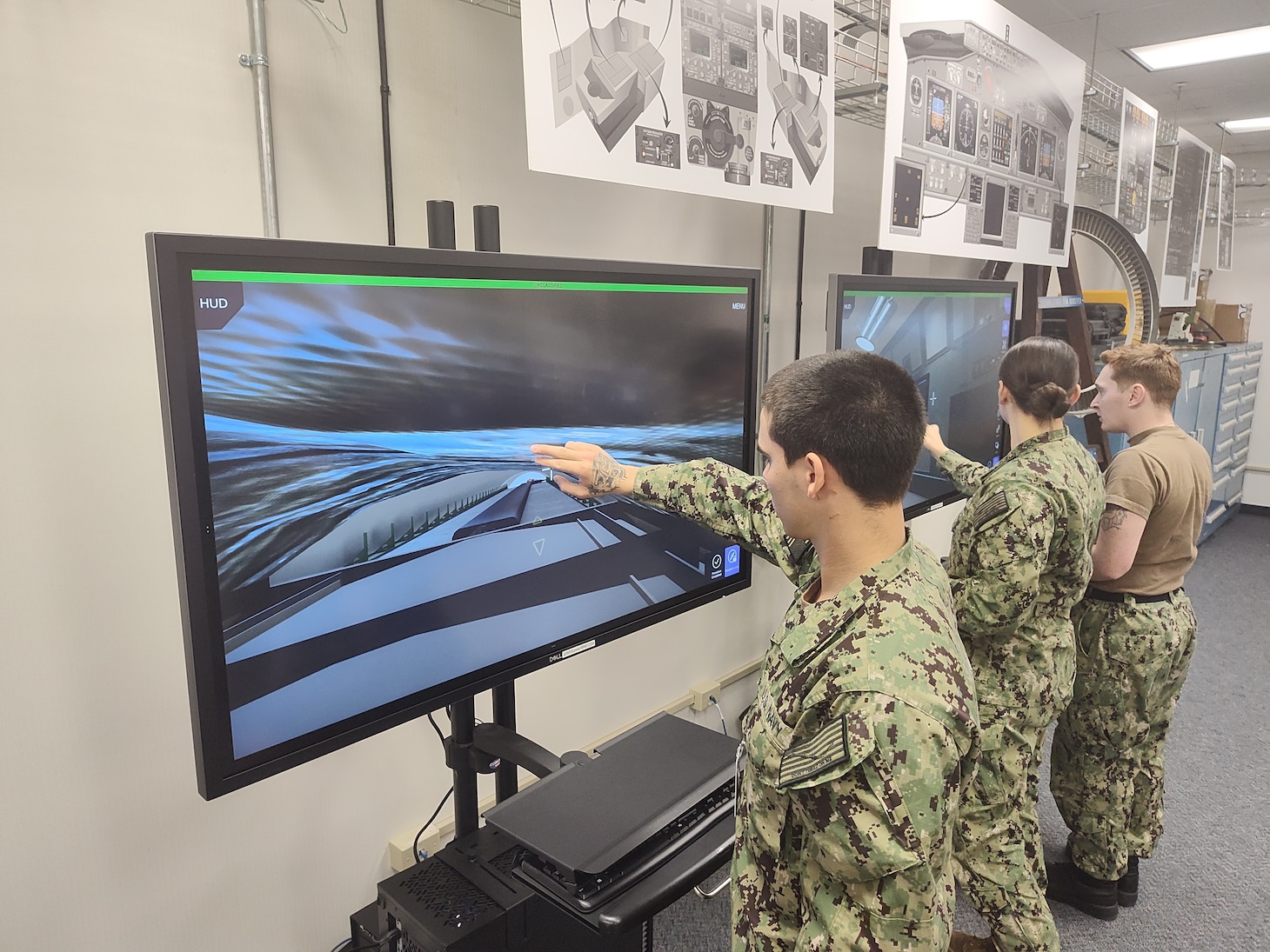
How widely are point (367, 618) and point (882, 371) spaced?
752 mm

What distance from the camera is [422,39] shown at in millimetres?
1589

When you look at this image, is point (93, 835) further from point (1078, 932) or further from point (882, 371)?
point (1078, 932)

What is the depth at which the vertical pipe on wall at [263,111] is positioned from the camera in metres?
1.34

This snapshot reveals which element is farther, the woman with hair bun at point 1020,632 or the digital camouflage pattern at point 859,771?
the woman with hair bun at point 1020,632

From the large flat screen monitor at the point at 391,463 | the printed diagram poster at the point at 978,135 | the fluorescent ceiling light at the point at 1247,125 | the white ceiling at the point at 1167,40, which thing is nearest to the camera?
the large flat screen monitor at the point at 391,463

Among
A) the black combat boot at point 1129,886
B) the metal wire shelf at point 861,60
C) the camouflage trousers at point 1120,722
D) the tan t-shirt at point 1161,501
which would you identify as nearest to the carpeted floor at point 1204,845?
the black combat boot at point 1129,886

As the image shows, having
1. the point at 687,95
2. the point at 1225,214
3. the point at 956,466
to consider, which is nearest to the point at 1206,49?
the point at 1225,214

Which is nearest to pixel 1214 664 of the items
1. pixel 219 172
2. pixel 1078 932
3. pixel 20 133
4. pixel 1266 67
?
pixel 1078 932

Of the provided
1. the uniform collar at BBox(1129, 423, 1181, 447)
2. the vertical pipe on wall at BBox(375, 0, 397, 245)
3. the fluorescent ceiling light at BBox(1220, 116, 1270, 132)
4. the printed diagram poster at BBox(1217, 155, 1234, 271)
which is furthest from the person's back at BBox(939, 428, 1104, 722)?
the fluorescent ceiling light at BBox(1220, 116, 1270, 132)

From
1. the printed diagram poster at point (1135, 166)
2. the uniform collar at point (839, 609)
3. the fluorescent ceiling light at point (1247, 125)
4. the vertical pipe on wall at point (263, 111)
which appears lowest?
the uniform collar at point (839, 609)

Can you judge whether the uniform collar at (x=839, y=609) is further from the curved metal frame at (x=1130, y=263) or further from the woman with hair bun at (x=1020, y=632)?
the curved metal frame at (x=1130, y=263)

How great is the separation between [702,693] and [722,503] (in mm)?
1298

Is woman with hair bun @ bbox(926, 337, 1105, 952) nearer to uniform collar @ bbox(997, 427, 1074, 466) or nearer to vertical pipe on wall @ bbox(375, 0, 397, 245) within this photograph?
uniform collar @ bbox(997, 427, 1074, 466)

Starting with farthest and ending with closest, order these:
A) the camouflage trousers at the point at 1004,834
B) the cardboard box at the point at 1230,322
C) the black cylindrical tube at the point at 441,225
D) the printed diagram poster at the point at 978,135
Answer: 1. the cardboard box at the point at 1230,322
2. the printed diagram poster at the point at 978,135
3. the camouflage trousers at the point at 1004,834
4. the black cylindrical tube at the point at 441,225
